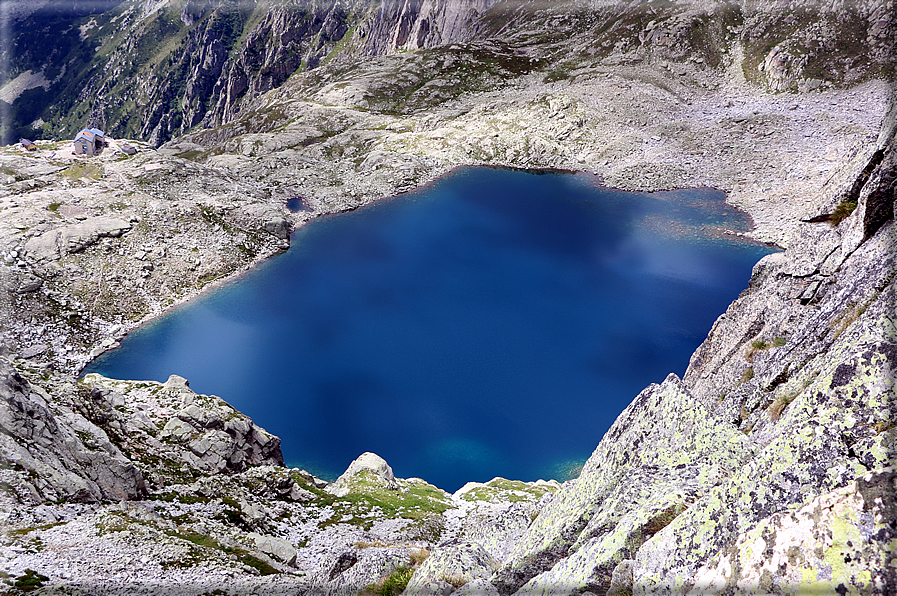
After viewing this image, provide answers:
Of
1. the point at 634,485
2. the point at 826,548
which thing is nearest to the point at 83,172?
the point at 634,485

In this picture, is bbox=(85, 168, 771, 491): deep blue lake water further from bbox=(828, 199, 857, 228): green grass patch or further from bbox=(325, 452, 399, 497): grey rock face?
bbox=(828, 199, 857, 228): green grass patch

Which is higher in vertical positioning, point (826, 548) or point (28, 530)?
point (826, 548)

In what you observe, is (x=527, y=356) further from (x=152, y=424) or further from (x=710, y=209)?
(x=710, y=209)

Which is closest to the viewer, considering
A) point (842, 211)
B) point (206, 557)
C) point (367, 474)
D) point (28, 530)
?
point (28, 530)

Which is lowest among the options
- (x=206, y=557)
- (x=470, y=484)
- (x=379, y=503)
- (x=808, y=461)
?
(x=206, y=557)

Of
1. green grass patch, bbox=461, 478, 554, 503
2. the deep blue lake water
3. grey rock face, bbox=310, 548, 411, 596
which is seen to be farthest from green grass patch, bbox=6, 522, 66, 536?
green grass patch, bbox=461, 478, 554, 503

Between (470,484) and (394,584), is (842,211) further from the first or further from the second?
(470,484)

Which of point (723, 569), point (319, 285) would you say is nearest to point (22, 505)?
point (723, 569)
